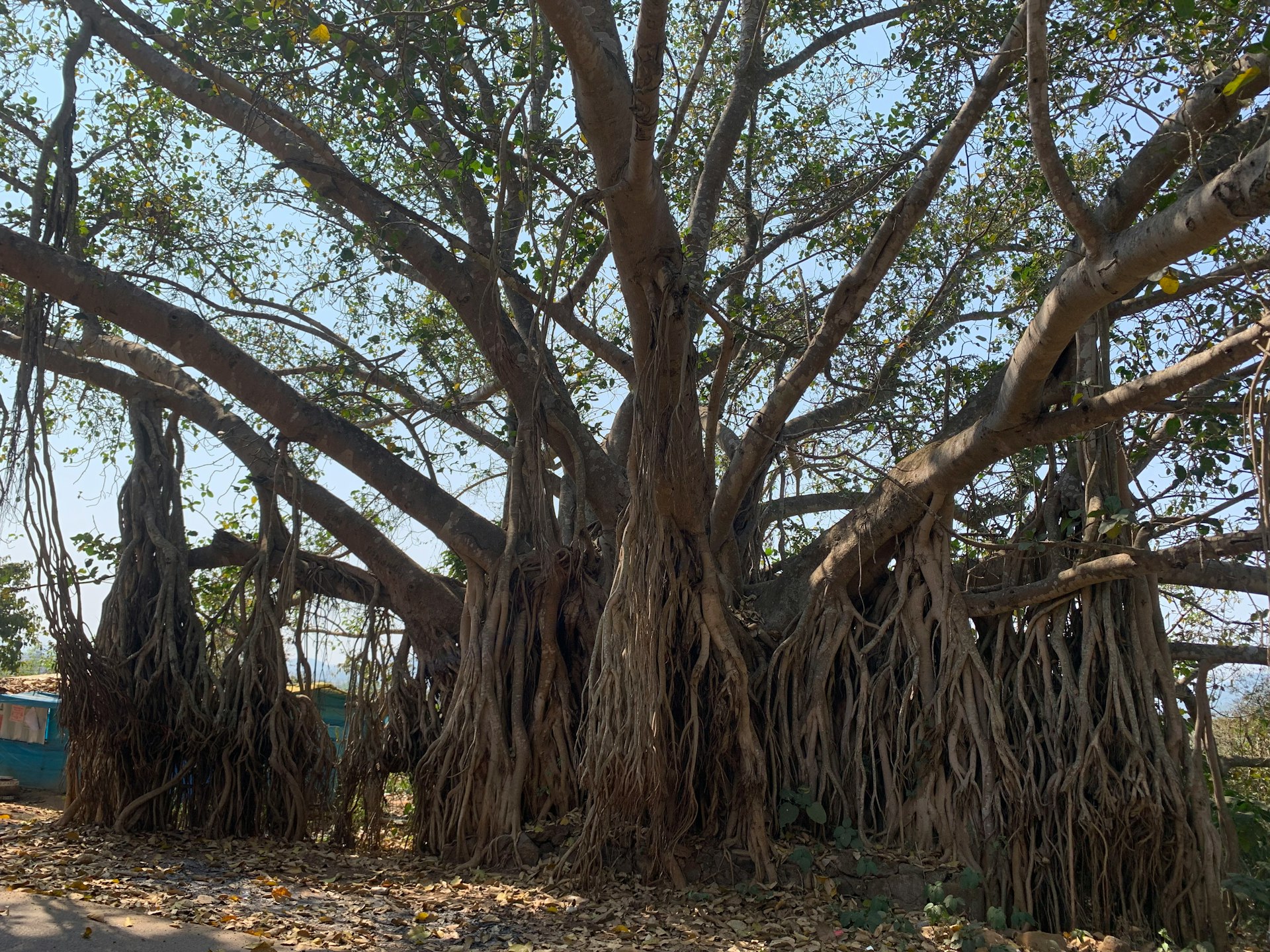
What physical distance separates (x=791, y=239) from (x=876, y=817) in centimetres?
448

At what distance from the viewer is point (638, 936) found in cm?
457

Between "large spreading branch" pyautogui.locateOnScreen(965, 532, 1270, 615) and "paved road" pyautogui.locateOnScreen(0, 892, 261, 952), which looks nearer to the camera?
"paved road" pyautogui.locateOnScreen(0, 892, 261, 952)

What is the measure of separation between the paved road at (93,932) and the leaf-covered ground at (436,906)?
0.45 ft

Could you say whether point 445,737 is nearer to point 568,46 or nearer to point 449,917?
point 449,917

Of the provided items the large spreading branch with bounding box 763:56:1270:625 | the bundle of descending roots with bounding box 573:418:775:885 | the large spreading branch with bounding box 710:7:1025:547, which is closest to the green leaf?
the bundle of descending roots with bounding box 573:418:775:885

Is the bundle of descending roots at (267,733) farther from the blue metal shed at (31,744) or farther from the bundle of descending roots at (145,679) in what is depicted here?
the blue metal shed at (31,744)

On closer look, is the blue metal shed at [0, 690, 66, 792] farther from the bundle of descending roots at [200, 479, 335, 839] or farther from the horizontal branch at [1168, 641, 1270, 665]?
the horizontal branch at [1168, 641, 1270, 665]

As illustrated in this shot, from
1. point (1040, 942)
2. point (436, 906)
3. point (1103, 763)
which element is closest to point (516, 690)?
point (436, 906)

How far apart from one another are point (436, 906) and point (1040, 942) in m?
2.76

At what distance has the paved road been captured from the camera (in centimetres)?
346

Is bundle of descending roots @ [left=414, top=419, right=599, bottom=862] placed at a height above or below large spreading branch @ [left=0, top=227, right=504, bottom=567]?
below

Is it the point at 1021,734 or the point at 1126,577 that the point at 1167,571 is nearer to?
the point at 1126,577

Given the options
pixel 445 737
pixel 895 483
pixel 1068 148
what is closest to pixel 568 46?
pixel 895 483

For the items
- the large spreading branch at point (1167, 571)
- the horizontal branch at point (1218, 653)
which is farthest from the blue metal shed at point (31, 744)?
the horizontal branch at point (1218, 653)
